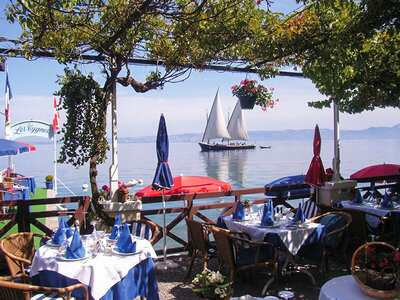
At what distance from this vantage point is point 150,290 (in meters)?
3.97

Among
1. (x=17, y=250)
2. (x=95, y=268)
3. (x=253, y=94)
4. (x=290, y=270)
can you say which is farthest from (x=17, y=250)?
(x=253, y=94)

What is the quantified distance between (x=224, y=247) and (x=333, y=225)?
161 centimetres

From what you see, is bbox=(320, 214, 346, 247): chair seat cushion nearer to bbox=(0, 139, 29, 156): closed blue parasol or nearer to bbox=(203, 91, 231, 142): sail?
bbox=(0, 139, 29, 156): closed blue parasol

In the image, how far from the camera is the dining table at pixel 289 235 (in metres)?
4.56

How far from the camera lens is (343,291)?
269 cm

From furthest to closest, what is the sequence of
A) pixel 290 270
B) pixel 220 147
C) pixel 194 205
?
1. pixel 220 147
2. pixel 194 205
3. pixel 290 270

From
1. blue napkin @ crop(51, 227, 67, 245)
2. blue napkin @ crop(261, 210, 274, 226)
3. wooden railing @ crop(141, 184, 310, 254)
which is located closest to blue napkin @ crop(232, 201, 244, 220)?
blue napkin @ crop(261, 210, 274, 226)

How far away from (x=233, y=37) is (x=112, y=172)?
8.73 ft

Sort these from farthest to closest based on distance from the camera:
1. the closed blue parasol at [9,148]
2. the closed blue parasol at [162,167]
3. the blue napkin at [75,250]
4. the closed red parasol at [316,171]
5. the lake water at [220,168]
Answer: the lake water at [220,168] < the closed blue parasol at [9,148] < the closed red parasol at [316,171] < the closed blue parasol at [162,167] < the blue napkin at [75,250]

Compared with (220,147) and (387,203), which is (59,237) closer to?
(387,203)

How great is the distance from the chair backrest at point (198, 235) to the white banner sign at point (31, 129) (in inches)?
399

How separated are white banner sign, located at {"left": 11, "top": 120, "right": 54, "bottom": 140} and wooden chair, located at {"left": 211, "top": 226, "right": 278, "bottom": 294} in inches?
424

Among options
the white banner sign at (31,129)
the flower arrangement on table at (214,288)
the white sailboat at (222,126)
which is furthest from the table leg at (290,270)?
the white sailboat at (222,126)

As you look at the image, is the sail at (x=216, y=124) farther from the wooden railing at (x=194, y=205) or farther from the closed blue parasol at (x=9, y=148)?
the wooden railing at (x=194, y=205)
